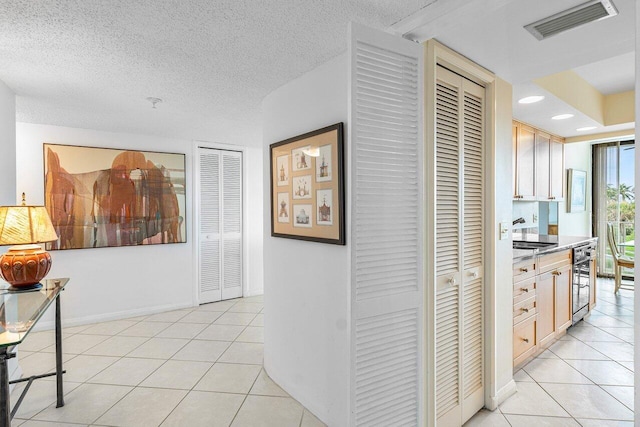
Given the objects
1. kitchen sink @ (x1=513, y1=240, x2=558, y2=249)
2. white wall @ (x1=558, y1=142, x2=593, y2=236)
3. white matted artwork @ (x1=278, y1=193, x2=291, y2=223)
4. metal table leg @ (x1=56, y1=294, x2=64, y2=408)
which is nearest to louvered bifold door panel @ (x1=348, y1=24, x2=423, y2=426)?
white matted artwork @ (x1=278, y1=193, x2=291, y2=223)

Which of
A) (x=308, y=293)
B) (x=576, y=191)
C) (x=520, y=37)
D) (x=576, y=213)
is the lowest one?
(x=308, y=293)

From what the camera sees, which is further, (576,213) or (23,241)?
(576,213)

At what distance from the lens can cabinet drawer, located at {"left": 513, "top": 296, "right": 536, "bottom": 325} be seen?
2.70m

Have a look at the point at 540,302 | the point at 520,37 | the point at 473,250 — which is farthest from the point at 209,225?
the point at 520,37

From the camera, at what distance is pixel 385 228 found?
1.53 meters

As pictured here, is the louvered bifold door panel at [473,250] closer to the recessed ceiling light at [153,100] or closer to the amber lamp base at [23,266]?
the recessed ceiling light at [153,100]

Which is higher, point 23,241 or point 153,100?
point 153,100

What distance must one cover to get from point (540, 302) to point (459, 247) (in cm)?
155

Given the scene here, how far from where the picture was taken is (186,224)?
473 centimetres

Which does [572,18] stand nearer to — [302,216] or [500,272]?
[500,272]

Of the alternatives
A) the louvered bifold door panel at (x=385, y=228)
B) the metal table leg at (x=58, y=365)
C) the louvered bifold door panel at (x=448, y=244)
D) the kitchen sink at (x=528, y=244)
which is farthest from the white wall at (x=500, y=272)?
the metal table leg at (x=58, y=365)

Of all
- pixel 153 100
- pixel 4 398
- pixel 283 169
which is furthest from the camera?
pixel 153 100

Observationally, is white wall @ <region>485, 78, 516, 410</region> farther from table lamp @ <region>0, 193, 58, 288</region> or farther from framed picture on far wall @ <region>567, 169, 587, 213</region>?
framed picture on far wall @ <region>567, 169, 587, 213</region>

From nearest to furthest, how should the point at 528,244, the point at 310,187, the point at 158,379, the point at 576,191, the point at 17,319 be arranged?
the point at 17,319, the point at 310,187, the point at 158,379, the point at 528,244, the point at 576,191
